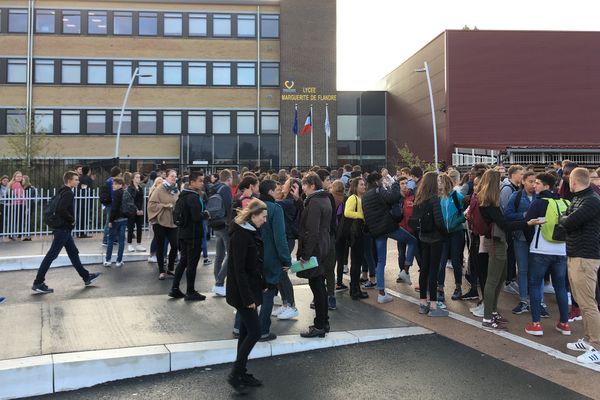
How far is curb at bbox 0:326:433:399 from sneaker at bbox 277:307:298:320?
2.60ft

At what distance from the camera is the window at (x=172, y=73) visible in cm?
3878

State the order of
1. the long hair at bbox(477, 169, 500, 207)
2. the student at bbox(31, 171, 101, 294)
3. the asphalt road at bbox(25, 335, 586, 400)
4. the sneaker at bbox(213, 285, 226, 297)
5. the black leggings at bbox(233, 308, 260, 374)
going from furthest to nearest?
the student at bbox(31, 171, 101, 294) → the sneaker at bbox(213, 285, 226, 297) → the long hair at bbox(477, 169, 500, 207) → the black leggings at bbox(233, 308, 260, 374) → the asphalt road at bbox(25, 335, 586, 400)

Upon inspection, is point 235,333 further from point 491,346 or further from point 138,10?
point 138,10

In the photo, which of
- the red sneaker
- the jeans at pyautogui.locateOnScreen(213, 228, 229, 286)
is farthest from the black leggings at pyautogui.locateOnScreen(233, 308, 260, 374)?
the red sneaker

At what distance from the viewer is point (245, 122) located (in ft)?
130

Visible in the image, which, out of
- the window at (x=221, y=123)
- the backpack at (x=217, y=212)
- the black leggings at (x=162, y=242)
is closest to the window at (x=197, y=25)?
the window at (x=221, y=123)

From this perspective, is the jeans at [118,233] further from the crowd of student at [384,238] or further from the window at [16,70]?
the window at [16,70]

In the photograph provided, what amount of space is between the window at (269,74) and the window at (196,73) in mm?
4164

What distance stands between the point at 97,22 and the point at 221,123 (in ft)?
36.2

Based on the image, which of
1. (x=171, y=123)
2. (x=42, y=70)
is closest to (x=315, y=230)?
(x=171, y=123)

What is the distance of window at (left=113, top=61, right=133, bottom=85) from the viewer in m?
38.4

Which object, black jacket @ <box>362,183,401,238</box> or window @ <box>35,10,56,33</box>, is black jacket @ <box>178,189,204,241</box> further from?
window @ <box>35,10,56,33</box>

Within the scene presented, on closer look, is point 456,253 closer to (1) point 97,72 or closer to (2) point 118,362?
(2) point 118,362

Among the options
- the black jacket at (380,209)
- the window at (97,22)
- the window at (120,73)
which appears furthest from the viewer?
the window at (120,73)
